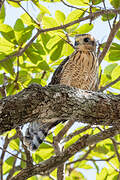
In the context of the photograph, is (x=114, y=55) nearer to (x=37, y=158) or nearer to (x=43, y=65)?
(x=43, y=65)

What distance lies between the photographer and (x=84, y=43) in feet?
17.0

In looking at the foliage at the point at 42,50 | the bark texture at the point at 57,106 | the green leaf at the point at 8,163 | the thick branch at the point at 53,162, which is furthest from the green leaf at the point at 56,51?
the green leaf at the point at 8,163

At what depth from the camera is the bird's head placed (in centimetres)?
517

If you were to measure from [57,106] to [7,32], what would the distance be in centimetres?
178

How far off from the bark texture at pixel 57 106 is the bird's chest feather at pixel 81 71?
1479mm

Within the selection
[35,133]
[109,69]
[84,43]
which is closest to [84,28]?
[84,43]

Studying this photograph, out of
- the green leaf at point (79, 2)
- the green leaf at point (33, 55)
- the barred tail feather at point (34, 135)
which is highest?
the green leaf at point (79, 2)

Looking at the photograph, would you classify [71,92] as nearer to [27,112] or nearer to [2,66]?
[27,112]

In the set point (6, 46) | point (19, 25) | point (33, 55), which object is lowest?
point (33, 55)

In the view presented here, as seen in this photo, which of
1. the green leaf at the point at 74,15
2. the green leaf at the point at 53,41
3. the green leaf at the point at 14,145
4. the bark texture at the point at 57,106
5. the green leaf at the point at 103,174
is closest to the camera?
the bark texture at the point at 57,106

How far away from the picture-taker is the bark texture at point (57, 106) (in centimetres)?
298

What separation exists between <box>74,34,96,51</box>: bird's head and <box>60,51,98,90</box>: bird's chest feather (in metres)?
0.25

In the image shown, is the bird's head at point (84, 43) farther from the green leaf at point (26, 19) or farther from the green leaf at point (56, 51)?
the green leaf at point (26, 19)

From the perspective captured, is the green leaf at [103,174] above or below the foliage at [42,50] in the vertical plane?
below
